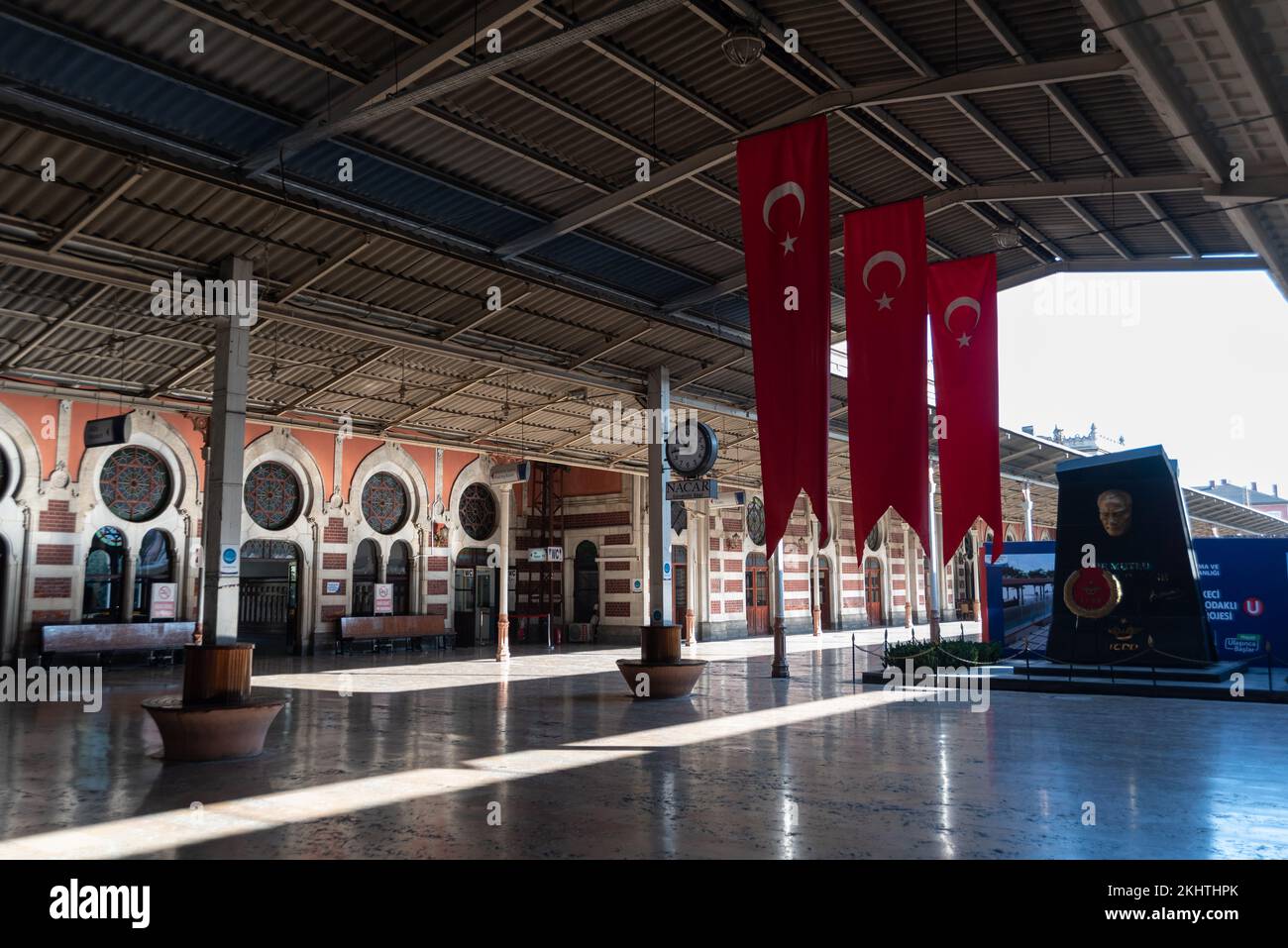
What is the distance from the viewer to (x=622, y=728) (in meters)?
11.1

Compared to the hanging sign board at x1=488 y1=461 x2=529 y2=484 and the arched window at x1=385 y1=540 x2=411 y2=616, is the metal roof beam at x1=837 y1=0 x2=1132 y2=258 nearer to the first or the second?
the hanging sign board at x1=488 y1=461 x2=529 y2=484

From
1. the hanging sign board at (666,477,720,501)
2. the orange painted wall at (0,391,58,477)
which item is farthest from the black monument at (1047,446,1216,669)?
the orange painted wall at (0,391,58,477)

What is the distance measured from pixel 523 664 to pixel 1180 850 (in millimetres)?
16386

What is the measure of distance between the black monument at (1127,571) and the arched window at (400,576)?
16.7 metres

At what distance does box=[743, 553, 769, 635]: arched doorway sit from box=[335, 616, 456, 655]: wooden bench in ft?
39.6

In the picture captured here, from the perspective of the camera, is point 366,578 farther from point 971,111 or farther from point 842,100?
point 971,111

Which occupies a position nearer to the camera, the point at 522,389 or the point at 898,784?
the point at 898,784

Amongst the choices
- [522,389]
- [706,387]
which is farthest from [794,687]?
[522,389]

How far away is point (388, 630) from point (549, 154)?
1606 cm

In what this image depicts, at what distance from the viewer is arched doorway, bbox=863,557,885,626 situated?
39.2 m
